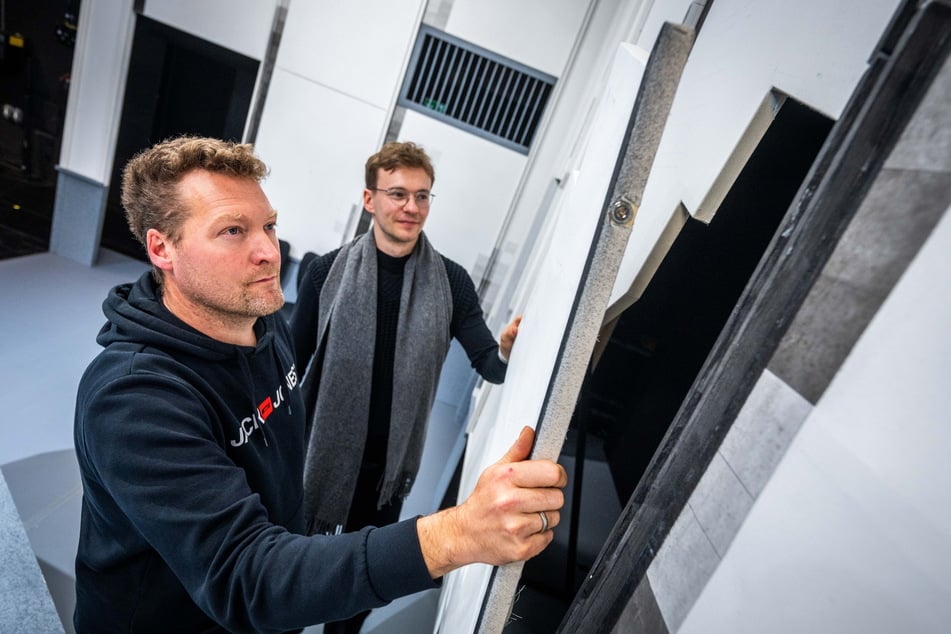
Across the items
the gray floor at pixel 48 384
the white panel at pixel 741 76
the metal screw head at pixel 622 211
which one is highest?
the white panel at pixel 741 76

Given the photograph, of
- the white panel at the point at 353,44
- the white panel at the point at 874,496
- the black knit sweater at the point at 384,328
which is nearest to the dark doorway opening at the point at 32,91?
the white panel at the point at 353,44

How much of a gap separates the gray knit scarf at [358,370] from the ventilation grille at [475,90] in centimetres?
154

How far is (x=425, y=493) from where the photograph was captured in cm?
246

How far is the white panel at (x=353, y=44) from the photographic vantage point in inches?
107

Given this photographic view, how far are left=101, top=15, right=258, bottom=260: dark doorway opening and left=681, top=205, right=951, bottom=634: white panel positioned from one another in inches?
136

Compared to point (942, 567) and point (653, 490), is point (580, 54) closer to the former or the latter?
point (653, 490)

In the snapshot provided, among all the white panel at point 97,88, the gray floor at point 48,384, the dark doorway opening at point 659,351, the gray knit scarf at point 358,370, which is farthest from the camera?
the white panel at point 97,88

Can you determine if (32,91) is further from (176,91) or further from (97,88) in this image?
(176,91)

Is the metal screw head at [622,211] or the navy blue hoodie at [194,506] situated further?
the navy blue hoodie at [194,506]

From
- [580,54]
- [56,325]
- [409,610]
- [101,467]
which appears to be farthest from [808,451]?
[56,325]

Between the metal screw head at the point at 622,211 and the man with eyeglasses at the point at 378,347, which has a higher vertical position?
the metal screw head at the point at 622,211

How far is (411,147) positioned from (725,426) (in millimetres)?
1481

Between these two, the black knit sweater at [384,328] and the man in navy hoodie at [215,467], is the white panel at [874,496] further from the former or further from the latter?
the black knit sweater at [384,328]

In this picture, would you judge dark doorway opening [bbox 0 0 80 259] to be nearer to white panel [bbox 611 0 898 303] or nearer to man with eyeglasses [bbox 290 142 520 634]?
man with eyeglasses [bbox 290 142 520 634]
